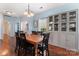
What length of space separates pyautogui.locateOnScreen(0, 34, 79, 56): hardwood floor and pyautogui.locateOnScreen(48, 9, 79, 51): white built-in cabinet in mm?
89

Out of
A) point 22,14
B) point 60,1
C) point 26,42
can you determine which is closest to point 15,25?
point 22,14

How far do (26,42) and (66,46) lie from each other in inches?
31.5

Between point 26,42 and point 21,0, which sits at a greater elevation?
point 21,0

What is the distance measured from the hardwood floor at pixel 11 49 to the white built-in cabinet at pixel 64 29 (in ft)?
0.29

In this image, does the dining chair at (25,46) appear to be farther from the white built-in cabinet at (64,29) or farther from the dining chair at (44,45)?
the white built-in cabinet at (64,29)

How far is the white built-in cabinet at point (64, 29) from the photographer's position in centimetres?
228

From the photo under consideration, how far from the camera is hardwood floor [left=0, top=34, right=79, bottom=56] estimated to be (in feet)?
7.66

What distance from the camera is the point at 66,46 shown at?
2.33 meters

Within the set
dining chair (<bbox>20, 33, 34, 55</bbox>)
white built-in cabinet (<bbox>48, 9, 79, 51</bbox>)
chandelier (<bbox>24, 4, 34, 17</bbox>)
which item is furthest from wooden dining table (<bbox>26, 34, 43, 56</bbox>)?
chandelier (<bbox>24, 4, 34, 17</bbox>)

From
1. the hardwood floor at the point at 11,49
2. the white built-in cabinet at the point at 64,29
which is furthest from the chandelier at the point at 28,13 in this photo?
the hardwood floor at the point at 11,49

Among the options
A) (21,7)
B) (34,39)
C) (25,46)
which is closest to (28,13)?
(21,7)

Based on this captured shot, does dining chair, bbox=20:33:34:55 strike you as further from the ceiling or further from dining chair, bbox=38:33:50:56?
the ceiling

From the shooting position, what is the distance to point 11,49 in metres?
2.34

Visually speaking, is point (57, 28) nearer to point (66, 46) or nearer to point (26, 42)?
point (66, 46)
